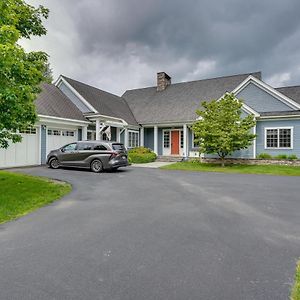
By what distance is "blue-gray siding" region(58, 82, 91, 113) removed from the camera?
19562 millimetres

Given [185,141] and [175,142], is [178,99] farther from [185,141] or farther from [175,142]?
[185,141]

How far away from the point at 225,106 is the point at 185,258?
14885 millimetres

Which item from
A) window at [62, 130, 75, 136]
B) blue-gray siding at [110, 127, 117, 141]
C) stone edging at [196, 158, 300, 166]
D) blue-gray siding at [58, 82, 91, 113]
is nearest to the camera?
stone edging at [196, 158, 300, 166]

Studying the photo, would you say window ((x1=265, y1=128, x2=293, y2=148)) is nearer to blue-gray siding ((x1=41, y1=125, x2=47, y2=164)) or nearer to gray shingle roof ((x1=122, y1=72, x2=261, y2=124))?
gray shingle roof ((x1=122, y1=72, x2=261, y2=124))

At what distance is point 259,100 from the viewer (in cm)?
1872

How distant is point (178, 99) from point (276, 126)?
9.77 meters

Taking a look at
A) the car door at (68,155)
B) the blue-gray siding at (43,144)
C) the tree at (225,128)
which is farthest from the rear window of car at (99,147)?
the tree at (225,128)

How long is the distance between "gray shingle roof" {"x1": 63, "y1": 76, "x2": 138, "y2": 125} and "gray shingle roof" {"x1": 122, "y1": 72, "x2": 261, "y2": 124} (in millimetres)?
1192

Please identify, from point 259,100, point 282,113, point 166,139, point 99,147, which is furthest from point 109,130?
point 282,113

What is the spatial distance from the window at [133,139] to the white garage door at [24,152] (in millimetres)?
9035

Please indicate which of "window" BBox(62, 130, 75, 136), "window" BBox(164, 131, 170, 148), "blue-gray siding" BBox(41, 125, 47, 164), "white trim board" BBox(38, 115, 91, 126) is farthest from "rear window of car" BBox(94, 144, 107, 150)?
"window" BBox(164, 131, 170, 148)

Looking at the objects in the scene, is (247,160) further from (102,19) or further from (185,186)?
(102,19)

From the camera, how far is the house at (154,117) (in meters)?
16.2

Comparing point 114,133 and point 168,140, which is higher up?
point 114,133
